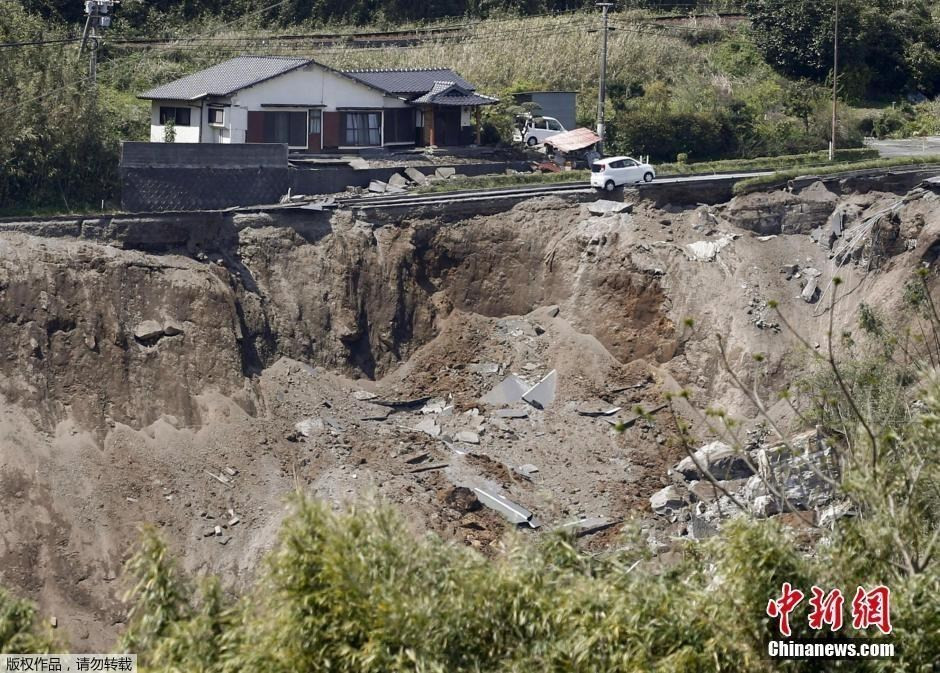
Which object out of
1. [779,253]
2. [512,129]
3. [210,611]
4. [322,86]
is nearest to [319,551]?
[210,611]

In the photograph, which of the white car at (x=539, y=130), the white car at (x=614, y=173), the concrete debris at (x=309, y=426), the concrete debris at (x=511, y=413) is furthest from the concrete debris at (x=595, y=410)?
the white car at (x=539, y=130)

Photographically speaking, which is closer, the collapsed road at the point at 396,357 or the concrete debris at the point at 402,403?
the collapsed road at the point at 396,357

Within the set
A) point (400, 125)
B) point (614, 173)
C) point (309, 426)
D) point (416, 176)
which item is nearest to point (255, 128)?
point (416, 176)

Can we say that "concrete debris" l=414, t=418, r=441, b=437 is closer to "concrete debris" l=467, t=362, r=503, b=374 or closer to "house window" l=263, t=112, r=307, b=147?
"concrete debris" l=467, t=362, r=503, b=374

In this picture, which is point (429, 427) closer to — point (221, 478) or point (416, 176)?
point (221, 478)

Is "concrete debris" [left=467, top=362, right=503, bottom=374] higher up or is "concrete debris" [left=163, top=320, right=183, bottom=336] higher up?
"concrete debris" [left=163, top=320, right=183, bottom=336]

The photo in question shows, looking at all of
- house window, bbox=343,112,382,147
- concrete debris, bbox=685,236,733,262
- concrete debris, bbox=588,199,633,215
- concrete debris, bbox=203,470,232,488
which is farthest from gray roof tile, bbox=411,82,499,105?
concrete debris, bbox=203,470,232,488

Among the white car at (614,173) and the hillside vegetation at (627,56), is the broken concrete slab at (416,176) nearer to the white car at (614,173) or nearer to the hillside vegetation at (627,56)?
the white car at (614,173)
